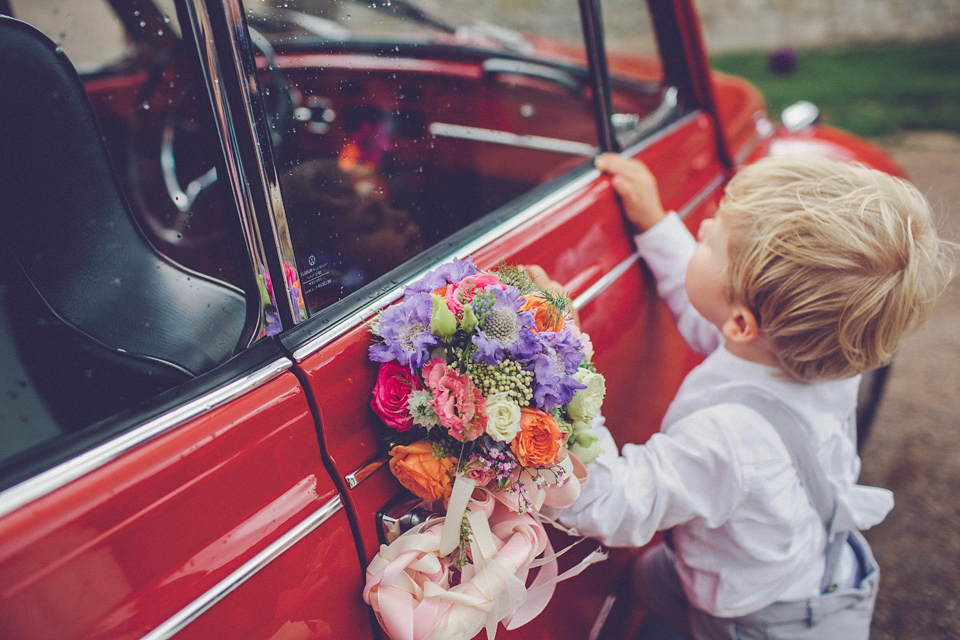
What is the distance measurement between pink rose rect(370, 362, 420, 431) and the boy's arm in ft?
3.03

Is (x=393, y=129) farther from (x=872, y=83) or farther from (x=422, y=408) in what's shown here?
(x=872, y=83)

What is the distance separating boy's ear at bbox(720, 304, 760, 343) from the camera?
1306mm

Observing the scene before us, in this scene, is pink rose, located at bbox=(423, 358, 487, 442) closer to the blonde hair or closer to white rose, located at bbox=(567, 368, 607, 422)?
white rose, located at bbox=(567, 368, 607, 422)

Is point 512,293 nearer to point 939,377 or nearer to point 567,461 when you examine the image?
point 567,461

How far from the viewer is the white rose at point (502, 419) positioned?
836mm

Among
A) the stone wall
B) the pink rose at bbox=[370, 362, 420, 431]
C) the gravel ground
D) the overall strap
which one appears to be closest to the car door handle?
the pink rose at bbox=[370, 362, 420, 431]

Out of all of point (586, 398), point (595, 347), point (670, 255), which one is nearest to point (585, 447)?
point (586, 398)

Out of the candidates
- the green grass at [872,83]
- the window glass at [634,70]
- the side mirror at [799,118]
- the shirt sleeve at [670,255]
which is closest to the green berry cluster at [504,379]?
the shirt sleeve at [670,255]

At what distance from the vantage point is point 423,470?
34.4 inches

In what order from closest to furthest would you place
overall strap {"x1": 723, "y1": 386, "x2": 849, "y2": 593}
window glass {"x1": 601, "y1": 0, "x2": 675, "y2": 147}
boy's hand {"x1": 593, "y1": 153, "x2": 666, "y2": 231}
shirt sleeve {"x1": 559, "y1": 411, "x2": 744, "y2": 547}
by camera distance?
shirt sleeve {"x1": 559, "y1": 411, "x2": 744, "y2": 547}
overall strap {"x1": 723, "y1": 386, "x2": 849, "y2": 593}
boy's hand {"x1": 593, "y1": 153, "x2": 666, "y2": 231}
window glass {"x1": 601, "y1": 0, "x2": 675, "y2": 147}

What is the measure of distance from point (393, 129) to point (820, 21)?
456 inches

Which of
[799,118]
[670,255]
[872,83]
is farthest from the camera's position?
[872,83]

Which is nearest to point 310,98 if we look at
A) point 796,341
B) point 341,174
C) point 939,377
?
point 341,174

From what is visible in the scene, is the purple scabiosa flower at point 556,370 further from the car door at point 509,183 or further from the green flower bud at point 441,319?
→ the car door at point 509,183
